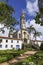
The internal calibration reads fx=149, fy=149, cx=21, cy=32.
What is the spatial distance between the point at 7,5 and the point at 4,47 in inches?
1529

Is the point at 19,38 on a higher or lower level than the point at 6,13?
lower

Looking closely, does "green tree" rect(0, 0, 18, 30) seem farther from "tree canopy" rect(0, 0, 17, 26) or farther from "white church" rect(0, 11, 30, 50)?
"white church" rect(0, 11, 30, 50)

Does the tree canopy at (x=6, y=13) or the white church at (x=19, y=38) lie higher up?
the tree canopy at (x=6, y=13)

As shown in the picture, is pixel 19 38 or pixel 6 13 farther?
pixel 19 38

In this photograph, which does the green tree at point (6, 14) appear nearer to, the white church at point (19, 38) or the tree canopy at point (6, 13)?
the tree canopy at point (6, 13)

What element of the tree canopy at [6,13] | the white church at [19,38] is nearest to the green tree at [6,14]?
the tree canopy at [6,13]

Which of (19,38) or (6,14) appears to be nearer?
(6,14)

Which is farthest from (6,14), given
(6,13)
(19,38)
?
(19,38)

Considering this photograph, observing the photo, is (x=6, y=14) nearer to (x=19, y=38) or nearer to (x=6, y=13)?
(x=6, y=13)

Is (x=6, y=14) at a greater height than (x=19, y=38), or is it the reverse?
(x=6, y=14)

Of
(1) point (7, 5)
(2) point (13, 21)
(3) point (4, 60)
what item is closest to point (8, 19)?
(2) point (13, 21)

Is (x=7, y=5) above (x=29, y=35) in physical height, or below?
above

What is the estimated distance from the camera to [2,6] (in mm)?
33625

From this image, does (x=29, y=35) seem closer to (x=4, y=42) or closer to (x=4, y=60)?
(x=4, y=42)
